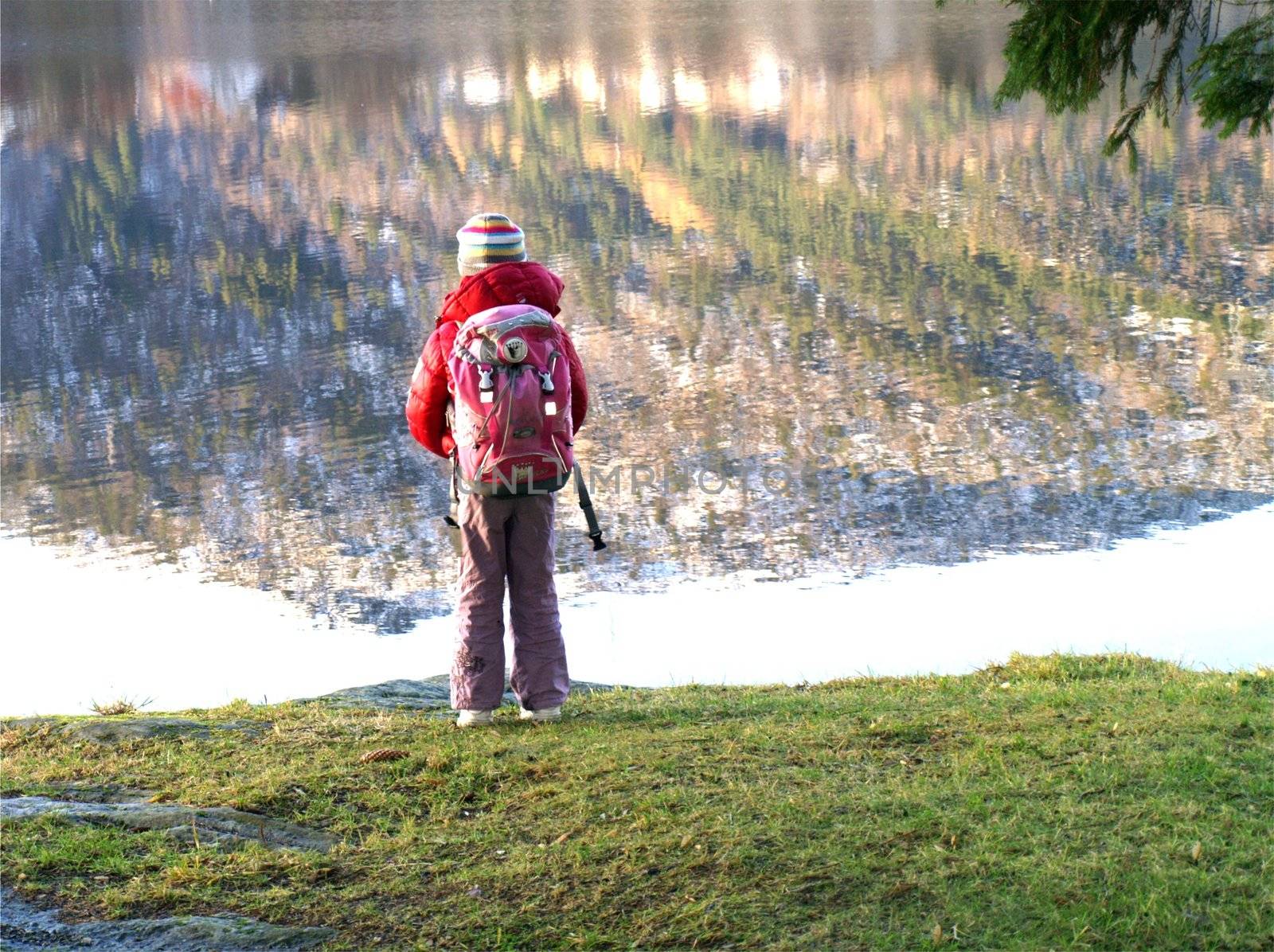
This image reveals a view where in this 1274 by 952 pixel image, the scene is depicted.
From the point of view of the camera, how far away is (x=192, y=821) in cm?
454

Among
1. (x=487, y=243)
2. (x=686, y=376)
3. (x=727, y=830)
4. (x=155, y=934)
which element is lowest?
(x=686, y=376)

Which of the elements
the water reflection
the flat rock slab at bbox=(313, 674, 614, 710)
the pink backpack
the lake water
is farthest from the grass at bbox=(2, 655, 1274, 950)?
the water reflection

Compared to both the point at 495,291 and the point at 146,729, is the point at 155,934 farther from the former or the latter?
the point at 495,291

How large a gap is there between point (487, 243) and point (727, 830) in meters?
2.56

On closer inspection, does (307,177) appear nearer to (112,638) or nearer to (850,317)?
(850,317)

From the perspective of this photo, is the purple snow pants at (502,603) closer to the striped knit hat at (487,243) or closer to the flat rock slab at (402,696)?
the flat rock slab at (402,696)

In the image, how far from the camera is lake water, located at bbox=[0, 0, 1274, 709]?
31.9 feet

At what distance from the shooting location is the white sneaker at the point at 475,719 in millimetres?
5918

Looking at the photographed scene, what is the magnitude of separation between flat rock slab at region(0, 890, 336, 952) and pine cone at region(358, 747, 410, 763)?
4.28ft

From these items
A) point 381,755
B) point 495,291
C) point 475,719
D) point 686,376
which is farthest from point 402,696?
point 686,376

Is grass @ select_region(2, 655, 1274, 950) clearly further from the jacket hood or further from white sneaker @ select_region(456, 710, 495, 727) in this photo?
the jacket hood

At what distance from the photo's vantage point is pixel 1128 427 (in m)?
12.9

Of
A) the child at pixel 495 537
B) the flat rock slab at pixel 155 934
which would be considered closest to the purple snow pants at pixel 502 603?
the child at pixel 495 537

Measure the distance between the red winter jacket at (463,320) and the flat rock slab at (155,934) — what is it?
7.72 ft
